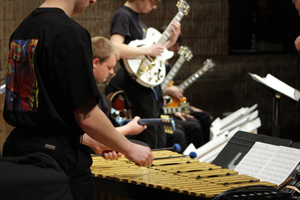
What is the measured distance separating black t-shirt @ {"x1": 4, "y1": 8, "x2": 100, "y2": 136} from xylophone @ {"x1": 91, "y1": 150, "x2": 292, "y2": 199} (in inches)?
21.3

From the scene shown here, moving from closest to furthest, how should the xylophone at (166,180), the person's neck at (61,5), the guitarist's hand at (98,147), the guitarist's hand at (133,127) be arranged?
1. the person's neck at (61,5)
2. the xylophone at (166,180)
3. the guitarist's hand at (98,147)
4. the guitarist's hand at (133,127)

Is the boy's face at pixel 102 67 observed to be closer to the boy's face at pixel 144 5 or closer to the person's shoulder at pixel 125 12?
the person's shoulder at pixel 125 12

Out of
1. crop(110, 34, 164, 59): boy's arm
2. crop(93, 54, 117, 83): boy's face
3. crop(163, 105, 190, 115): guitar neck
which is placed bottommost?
crop(163, 105, 190, 115): guitar neck

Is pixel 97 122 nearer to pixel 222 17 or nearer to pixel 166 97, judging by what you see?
pixel 166 97

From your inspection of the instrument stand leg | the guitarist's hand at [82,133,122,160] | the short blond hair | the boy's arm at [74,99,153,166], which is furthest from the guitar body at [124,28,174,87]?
the boy's arm at [74,99,153,166]

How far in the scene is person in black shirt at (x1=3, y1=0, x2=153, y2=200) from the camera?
1.34m

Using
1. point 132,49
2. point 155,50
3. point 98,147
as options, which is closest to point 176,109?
point 155,50

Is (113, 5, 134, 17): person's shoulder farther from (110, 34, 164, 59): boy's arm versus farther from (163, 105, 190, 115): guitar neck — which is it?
(163, 105, 190, 115): guitar neck

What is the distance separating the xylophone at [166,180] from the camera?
1.73m

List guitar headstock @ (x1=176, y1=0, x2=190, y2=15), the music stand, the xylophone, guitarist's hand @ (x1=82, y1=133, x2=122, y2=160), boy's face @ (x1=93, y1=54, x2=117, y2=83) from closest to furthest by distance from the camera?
the xylophone < guitarist's hand @ (x1=82, y1=133, x2=122, y2=160) < boy's face @ (x1=93, y1=54, x2=117, y2=83) < the music stand < guitar headstock @ (x1=176, y1=0, x2=190, y2=15)

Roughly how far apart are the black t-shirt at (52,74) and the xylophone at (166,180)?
1.78 feet

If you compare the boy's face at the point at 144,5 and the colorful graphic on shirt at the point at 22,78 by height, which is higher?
the boy's face at the point at 144,5

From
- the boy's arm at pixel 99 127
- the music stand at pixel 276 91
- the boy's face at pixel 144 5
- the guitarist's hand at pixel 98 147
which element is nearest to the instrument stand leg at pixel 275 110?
the music stand at pixel 276 91

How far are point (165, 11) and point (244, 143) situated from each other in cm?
337
